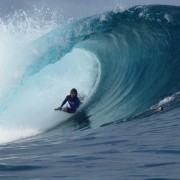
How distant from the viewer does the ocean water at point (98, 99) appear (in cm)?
459

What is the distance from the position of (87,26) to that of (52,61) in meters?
1.87

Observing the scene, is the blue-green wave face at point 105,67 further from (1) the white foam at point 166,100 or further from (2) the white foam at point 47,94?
(1) the white foam at point 166,100

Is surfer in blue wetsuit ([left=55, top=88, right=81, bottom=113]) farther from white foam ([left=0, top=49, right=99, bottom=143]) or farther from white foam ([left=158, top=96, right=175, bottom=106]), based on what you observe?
white foam ([left=158, top=96, right=175, bottom=106])

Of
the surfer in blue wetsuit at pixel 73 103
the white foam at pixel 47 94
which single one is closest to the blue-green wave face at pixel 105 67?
the white foam at pixel 47 94

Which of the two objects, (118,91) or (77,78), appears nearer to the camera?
(118,91)

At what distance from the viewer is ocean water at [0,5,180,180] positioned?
4.59 meters

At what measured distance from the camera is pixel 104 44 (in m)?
17.0

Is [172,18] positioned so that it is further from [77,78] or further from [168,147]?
[168,147]

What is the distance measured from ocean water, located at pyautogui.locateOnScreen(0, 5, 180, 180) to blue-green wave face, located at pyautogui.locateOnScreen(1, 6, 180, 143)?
0.04 m

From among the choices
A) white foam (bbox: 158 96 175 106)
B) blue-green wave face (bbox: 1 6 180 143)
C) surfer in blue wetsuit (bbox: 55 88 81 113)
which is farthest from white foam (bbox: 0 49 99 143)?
white foam (bbox: 158 96 175 106)

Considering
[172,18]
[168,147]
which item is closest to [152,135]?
[168,147]

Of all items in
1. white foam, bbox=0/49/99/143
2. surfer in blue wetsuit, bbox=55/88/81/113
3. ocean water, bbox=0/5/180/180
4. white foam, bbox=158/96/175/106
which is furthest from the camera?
surfer in blue wetsuit, bbox=55/88/81/113

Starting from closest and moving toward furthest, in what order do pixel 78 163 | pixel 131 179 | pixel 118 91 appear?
pixel 131 179
pixel 78 163
pixel 118 91

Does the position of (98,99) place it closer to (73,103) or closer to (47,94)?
(73,103)
